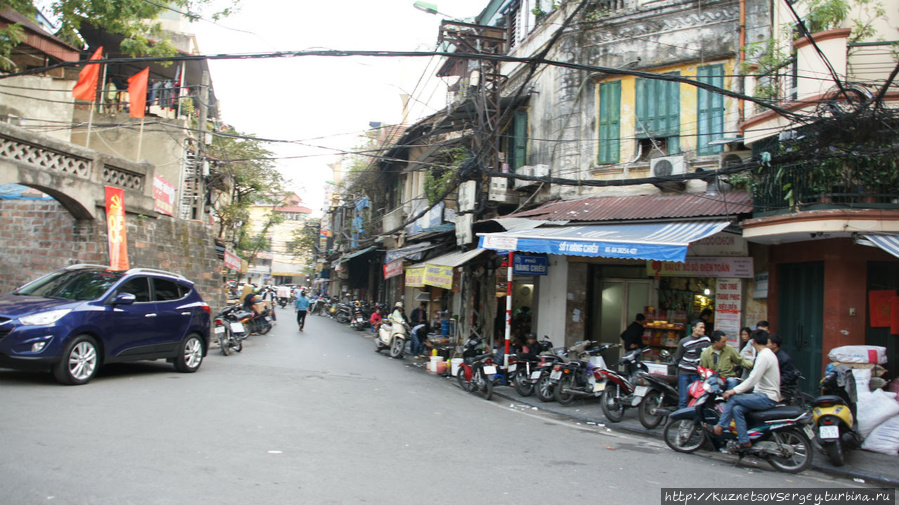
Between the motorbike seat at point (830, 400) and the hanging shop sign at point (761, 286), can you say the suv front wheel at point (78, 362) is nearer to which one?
the motorbike seat at point (830, 400)

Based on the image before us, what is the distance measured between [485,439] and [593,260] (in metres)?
7.64

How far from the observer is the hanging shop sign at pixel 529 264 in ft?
46.8

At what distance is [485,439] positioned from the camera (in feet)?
24.1

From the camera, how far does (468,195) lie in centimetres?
1596

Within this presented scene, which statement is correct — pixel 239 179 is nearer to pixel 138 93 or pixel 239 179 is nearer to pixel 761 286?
pixel 138 93

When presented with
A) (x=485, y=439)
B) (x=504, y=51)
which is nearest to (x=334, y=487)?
(x=485, y=439)

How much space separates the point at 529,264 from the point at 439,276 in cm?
261

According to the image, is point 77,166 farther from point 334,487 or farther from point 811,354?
point 811,354

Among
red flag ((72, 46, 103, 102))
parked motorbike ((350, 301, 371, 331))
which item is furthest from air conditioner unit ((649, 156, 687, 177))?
parked motorbike ((350, 301, 371, 331))

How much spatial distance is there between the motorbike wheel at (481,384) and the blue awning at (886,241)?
6585mm

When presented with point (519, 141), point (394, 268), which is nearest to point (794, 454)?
point (519, 141)

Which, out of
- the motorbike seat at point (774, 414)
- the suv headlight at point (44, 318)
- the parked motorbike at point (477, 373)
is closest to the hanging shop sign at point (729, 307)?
the parked motorbike at point (477, 373)

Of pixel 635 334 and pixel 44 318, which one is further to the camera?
pixel 635 334

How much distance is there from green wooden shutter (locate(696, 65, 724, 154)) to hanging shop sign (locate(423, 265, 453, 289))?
6.57m
